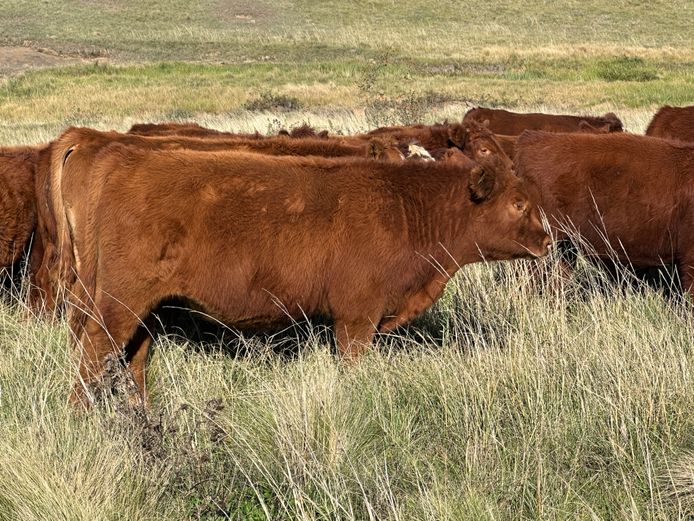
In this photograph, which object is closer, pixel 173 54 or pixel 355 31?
pixel 173 54

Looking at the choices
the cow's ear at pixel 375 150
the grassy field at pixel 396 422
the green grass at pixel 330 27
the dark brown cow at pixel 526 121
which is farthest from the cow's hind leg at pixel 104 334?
the green grass at pixel 330 27

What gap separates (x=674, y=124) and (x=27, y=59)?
39610 millimetres

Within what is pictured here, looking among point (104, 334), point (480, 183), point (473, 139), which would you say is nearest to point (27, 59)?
point (473, 139)

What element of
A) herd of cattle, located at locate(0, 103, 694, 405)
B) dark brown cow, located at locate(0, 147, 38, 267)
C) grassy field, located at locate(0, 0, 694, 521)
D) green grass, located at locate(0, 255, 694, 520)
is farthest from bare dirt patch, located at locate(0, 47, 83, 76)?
green grass, located at locate(0, 255, 694, 520)

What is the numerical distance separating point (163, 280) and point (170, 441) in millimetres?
1185

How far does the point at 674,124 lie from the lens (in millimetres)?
11406

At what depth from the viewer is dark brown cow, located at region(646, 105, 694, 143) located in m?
11.2

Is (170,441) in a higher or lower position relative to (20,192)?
lower

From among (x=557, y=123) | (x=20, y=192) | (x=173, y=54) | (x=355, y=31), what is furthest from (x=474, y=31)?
(x=20, y=192)

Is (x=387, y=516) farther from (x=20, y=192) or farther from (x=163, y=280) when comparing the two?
(x=20, y=192)

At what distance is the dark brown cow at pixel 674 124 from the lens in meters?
11.2

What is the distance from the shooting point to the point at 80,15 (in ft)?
207

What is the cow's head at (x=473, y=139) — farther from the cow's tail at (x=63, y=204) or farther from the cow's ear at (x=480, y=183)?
the cow's tail at (x=63, y=204)

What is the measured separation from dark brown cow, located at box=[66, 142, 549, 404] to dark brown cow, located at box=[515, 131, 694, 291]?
5.99 ft
